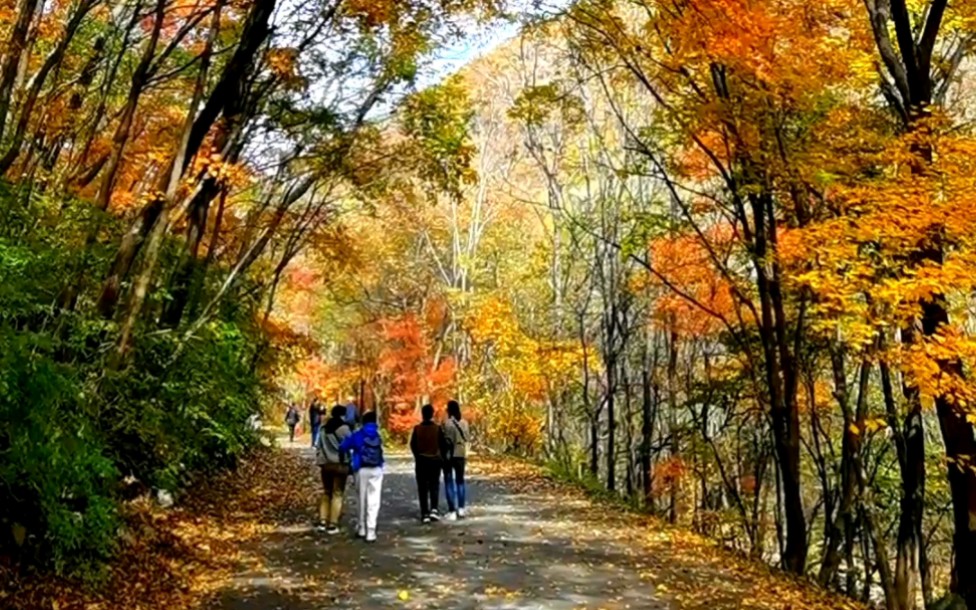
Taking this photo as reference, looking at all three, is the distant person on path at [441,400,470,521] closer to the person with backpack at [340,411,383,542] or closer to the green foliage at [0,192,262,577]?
the person with backpack at [340,411,383,542]

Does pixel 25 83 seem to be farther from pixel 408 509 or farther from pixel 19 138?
pixel 408 509

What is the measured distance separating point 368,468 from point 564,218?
39.6ft

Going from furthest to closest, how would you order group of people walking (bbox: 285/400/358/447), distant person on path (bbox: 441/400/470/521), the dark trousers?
1. group of people walking (bbox: 285/400/358/447)
2. distant person on path (bbox: 441/400/470/521)
3. the dark trousers

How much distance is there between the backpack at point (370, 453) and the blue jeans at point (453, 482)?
1.96 metres

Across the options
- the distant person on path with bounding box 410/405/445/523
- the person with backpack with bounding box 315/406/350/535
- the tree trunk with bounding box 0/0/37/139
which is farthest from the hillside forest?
the distant person on path with bounding box 410/405/445/523

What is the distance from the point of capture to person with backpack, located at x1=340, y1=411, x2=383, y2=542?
36.7 ft

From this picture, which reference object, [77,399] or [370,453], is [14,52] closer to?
[77,399]

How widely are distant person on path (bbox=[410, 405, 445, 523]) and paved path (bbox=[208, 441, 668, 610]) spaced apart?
37cm

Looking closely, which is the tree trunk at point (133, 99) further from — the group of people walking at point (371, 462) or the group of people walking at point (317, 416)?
the group of people walking at point (317, 416)

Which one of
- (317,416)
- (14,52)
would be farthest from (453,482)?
(317,416)

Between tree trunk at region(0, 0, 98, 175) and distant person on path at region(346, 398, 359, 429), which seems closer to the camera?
tree trunk at region(0, 0, 98, 175)

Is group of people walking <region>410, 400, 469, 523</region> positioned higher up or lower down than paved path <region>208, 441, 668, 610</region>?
higher up

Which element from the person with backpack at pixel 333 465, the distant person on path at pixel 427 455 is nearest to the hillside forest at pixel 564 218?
the person with backpack at pixel 333 465

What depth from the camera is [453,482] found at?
13.6 meters
